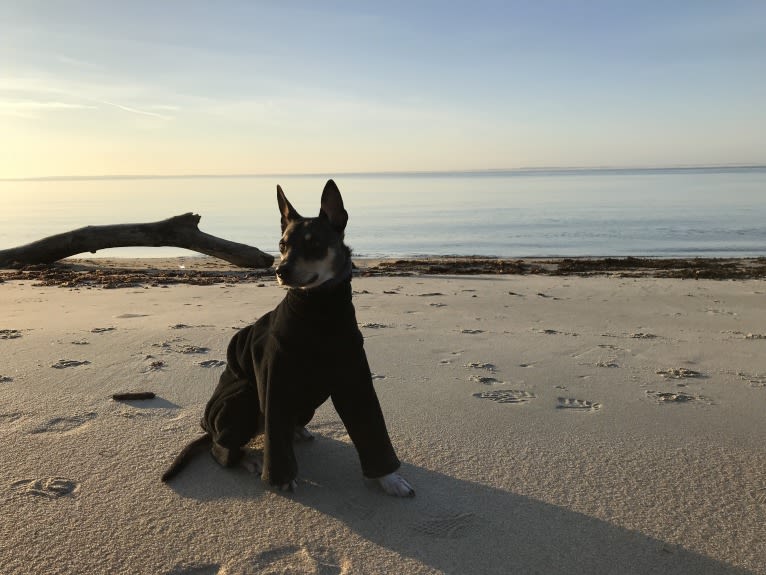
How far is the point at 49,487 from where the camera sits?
2867 mm

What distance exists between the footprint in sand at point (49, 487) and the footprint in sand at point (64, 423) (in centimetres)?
59

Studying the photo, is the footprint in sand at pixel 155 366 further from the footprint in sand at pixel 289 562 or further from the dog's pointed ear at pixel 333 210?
the footprint in sand at pixel 289 562

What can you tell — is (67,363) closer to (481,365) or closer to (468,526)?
(481,365)

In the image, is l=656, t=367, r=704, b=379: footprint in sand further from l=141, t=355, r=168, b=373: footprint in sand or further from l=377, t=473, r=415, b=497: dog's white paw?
l=141, t=355, r=168, b=373: footprint in sand

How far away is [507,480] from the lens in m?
3.04

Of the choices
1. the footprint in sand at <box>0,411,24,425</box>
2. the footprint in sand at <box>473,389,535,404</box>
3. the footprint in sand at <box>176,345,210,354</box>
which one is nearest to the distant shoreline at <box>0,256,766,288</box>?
the footprint in sand at <box>176,345,210,354</box>

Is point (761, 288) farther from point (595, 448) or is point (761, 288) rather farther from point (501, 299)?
point (595, 448)

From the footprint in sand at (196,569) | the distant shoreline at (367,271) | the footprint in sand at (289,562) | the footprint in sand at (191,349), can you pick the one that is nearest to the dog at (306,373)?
the footprint in sand at (289,562)

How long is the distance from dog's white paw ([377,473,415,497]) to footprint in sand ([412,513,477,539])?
0.72 ft

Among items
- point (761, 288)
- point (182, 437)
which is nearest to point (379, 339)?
point (182, 437)

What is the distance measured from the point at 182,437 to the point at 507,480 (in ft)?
5.87

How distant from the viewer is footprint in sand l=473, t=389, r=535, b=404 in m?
4.12

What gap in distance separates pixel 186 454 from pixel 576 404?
2404mm

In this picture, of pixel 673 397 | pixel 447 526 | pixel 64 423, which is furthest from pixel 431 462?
pixel 64 423
